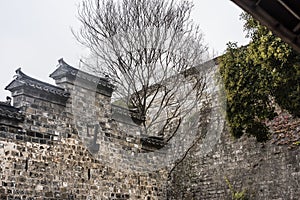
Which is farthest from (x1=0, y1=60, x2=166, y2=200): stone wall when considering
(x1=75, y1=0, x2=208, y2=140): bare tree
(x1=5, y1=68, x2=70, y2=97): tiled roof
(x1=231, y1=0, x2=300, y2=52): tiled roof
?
(x1=231, y1=0, x2=300, y2=52): tiled roof

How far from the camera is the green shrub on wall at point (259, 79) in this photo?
264 inches

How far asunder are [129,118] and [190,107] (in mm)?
3239

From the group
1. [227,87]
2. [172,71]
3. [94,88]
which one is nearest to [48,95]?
[94,88]

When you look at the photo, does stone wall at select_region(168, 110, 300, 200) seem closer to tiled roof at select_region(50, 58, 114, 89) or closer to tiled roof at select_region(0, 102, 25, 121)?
tiled roof at select_region(50, 58, 114, 89)

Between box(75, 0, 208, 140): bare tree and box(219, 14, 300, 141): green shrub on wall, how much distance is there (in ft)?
13.8

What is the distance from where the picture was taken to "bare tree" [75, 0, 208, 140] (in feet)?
39.5

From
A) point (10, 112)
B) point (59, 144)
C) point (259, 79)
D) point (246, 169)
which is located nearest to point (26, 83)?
point (10, 112)

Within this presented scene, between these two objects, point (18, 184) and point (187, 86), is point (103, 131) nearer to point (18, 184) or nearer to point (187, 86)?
point (18, 184)

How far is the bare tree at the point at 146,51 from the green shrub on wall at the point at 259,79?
420 centimetres

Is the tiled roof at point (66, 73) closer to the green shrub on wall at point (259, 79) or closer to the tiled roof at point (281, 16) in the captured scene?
the green shrub on wall at point (259, 79)

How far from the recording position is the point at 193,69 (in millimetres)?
12641

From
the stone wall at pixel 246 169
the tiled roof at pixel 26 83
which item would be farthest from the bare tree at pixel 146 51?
the tiled roof at pixel 26 83

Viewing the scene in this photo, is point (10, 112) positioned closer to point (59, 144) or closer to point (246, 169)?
point (59, 144)

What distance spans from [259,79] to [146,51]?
5.21 metres
